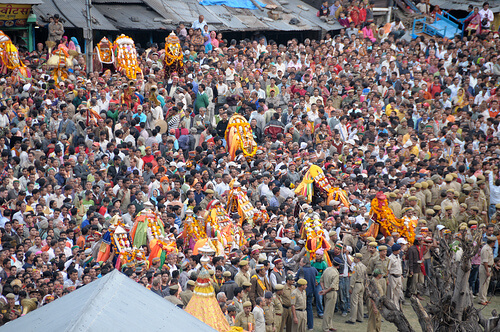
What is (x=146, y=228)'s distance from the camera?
12.8 meters

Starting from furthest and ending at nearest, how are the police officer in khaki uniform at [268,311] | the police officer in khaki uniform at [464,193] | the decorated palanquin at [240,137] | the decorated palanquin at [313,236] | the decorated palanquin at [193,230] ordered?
the decorated palanquin at [240,137] → the police officer in khaki uniform at [464,193] → the decorated palanquin at [193,230] → the decorated palanquin at [313,236] → the police officer in khaki uniform at [268,311]

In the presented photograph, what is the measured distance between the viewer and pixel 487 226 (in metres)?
14.5

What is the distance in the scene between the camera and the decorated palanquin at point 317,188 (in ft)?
49.0

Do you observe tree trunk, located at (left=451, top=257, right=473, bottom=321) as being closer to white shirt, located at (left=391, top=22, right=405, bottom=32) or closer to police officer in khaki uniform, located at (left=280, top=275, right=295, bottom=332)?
police officer in khaki uniform, located at (left=280, top=275, right=295, bottom=332)

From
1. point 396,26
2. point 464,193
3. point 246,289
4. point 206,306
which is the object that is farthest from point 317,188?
point 396,26

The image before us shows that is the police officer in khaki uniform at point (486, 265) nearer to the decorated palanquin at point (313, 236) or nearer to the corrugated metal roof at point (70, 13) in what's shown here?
the decorated palanquin at point (313, 236)

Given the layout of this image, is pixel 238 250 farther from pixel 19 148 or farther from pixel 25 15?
pixel 25 15

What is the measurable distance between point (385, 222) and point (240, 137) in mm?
4424

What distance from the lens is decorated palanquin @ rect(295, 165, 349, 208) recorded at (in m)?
14.9

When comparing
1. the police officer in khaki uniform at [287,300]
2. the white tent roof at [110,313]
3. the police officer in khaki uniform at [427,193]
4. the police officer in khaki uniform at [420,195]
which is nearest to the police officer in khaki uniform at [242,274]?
the police officer in khaki uniform at [287,300]

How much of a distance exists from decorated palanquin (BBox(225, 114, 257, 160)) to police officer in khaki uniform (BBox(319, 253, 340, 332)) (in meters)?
4.81

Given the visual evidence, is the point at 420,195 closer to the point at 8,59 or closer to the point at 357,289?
the point at 357,289

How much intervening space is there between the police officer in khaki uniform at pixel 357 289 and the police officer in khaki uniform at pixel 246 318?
2794 mm

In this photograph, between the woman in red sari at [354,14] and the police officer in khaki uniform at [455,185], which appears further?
the woman in red sari at [354,14]
